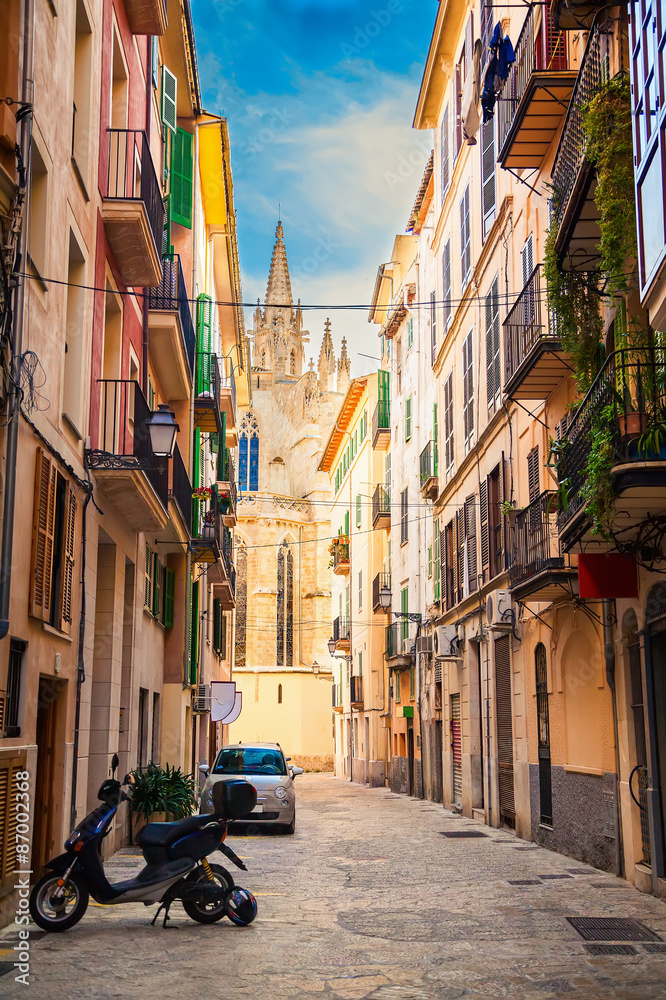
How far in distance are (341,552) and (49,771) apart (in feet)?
124

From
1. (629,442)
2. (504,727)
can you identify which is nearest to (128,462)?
(629,442)

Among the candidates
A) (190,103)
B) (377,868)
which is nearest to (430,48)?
(190,103)

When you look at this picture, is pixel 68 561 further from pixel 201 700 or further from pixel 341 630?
pixel 341 630

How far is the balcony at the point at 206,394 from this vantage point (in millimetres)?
23891

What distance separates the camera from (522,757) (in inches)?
685

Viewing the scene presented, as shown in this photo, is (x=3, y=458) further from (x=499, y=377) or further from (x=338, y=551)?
(x=338, y=551)

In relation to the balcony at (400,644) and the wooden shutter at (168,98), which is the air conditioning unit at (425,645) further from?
the wooden shutter at (168,98)

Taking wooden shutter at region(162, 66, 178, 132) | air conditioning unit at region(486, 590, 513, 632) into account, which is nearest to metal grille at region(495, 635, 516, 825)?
air conditioning unit at region(486, 590, 513, 632)

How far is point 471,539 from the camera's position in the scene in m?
22.6

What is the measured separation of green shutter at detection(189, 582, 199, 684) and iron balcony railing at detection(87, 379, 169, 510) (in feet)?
28.9

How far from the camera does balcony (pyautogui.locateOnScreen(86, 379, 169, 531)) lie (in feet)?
39.8

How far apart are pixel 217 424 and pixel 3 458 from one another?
1774 centimetres

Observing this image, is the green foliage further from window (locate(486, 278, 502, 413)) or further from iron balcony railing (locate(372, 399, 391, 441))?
iron balcony railing (locate(372, 399, 391, 441))

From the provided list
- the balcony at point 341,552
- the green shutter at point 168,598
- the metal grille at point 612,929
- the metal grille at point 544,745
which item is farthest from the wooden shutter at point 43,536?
the balcony at point 341,552
